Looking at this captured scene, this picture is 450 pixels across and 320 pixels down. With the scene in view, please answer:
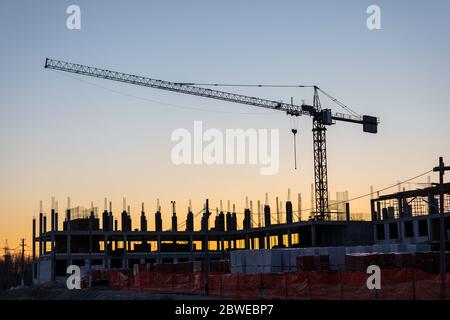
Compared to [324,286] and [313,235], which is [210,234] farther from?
[324,286]

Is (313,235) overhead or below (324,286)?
overhead

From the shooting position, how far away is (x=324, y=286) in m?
38.9

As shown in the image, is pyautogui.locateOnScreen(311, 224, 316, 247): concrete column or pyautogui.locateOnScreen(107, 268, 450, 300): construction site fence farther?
pyautogui.locateOnScreen(311, 224, 316, 247): concrete column

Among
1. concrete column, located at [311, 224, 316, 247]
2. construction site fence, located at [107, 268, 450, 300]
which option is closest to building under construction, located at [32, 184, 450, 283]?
concrete column, located at [311, 224, 316, 247]

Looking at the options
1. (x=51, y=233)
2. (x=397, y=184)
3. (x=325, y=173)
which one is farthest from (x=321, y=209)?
(x=51, y=233)

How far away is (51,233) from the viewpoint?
10812 cm

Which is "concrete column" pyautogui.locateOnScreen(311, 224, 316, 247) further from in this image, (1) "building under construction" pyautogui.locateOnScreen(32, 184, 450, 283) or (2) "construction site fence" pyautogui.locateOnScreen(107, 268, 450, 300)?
(2) "construction site fence" pyautogui.locateOnScreen(107, 268, 450, 300)

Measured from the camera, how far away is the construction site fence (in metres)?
34.2

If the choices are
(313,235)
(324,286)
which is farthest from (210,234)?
(324,286)

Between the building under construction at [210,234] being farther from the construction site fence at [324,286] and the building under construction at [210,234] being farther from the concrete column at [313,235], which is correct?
the construction site fence at [324,286]

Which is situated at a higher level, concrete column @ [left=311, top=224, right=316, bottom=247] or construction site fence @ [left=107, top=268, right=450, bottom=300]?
concrete column @ [left=311, top=224, right=316, bottom=247]
